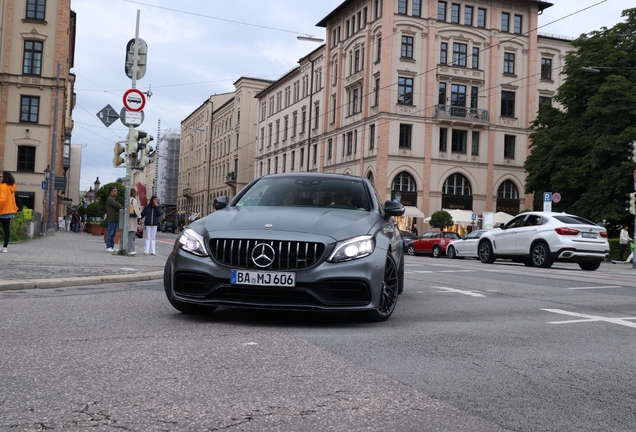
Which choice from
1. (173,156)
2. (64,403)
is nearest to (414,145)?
(64,403)

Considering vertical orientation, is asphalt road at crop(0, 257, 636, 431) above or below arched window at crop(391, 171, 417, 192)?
below

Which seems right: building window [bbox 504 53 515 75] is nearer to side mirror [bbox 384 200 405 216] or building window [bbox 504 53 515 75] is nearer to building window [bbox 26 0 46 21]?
building window [bbox 26 0 46 21]

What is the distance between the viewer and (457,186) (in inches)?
2192

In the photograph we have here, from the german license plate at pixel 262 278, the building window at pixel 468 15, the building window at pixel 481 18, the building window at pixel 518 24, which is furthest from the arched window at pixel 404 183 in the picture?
the german license plate at pixel 262 278

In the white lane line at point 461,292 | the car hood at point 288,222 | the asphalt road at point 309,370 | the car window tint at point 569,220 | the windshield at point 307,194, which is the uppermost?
the car window tint at point 569,220

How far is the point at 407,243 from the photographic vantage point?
1551 inches

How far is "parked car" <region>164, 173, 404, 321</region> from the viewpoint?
20.2ft

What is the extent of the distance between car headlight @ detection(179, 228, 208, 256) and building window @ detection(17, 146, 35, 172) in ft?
149

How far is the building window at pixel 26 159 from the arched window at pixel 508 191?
3406 centimetres

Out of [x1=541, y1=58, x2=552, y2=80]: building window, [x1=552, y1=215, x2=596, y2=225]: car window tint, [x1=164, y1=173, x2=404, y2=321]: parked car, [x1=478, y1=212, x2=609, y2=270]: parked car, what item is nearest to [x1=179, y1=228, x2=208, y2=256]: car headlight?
[x1=164, y1=173, x2=404, y2=321]: parked car

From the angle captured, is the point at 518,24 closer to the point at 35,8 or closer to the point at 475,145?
the point at 475,145

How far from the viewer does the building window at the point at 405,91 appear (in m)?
53.8

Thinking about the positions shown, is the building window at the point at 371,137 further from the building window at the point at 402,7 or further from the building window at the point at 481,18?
the building window at the point at 481,18

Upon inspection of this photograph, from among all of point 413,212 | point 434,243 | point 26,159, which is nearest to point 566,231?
point 434,243
